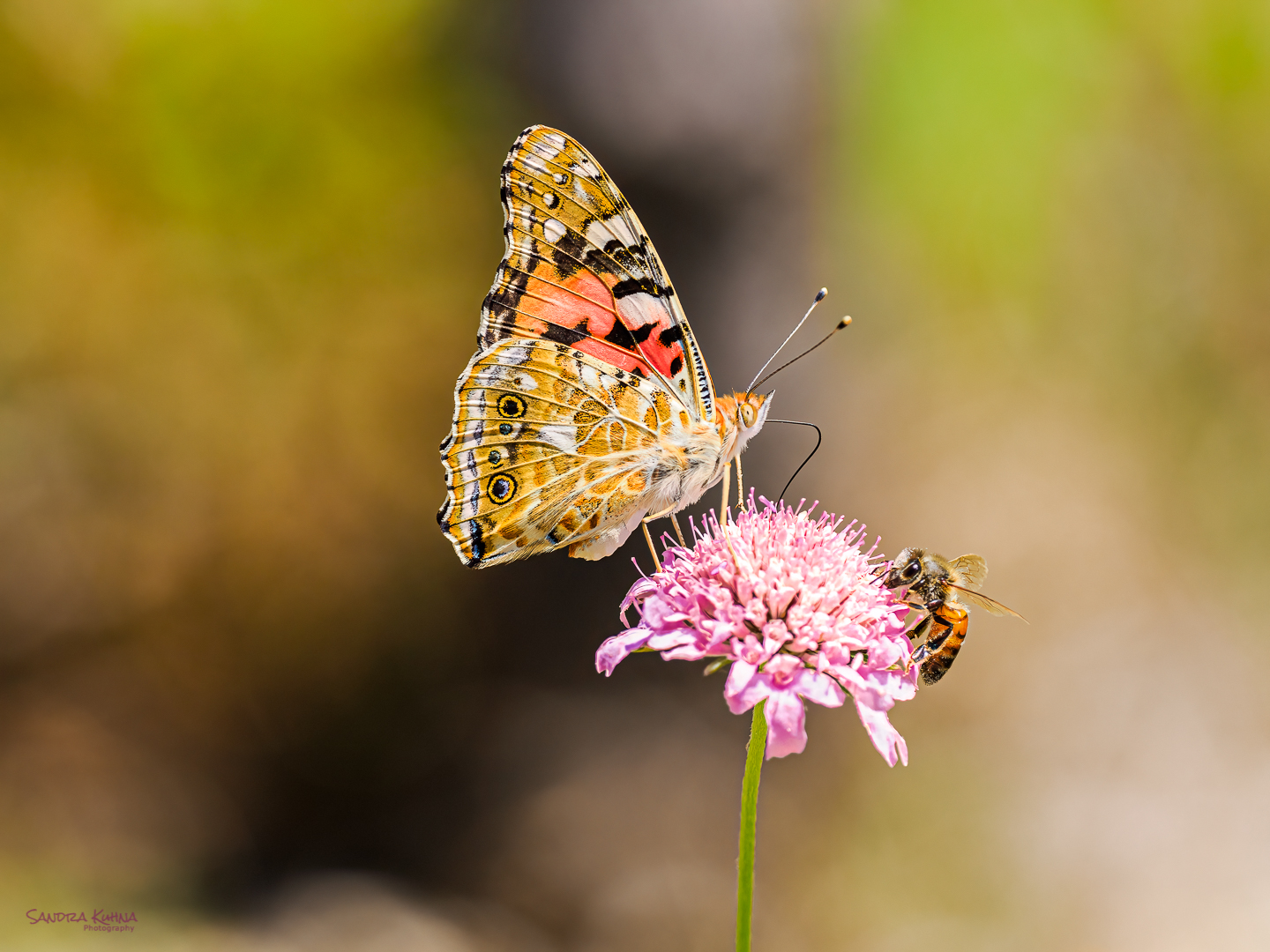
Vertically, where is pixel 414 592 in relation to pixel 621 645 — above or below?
below

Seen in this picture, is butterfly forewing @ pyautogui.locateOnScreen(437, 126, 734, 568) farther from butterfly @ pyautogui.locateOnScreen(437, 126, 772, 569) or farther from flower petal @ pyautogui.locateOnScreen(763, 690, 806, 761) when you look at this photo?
flower petal @ pyautogui.locateOnScreen(763, 690, 806, 761)

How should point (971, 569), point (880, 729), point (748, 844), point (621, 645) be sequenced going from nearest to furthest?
point (748, 844) → point (880, 729) → point (621, 645) → point (971, 569)

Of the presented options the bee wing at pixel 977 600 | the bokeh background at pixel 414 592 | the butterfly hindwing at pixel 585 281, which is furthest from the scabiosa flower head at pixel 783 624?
the bokeh background at pixel 414 592

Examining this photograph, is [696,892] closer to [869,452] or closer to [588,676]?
[588,676]

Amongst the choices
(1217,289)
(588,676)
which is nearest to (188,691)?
(588,676)

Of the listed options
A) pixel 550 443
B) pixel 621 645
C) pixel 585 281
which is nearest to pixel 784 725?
pixel 621 645

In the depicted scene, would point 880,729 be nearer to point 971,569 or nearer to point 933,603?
point 933,603

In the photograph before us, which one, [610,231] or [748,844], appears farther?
[610,231]
